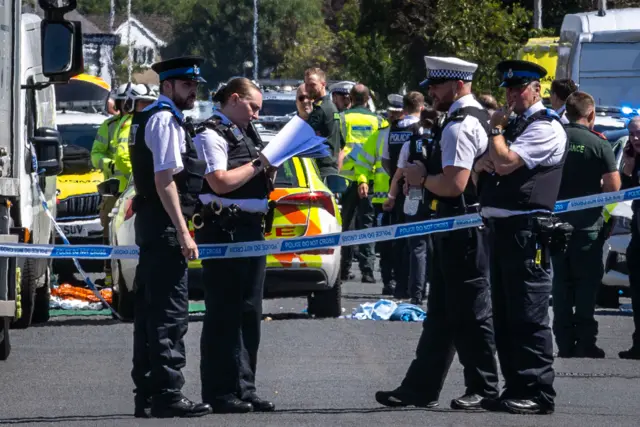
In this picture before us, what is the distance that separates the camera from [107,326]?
13469mm

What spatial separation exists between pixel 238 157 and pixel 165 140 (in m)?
0.61

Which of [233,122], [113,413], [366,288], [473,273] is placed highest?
[233,122]

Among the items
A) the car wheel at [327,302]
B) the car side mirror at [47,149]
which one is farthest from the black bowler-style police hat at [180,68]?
the car wheel at [327,302]

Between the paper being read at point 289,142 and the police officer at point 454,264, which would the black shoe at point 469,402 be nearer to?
the police officer at point 454,264

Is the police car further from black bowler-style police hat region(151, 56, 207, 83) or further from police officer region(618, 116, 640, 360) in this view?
black bowler-style police hat region(151, 56, 207, 83)

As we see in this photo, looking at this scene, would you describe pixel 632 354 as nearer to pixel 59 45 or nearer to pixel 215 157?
pixel 215 157

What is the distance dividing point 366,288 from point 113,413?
8.78m

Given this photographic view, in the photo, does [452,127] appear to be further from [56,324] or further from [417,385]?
[56,324]

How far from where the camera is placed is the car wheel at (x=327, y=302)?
45.3 ft

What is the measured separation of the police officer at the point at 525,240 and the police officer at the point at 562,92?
3571 mm

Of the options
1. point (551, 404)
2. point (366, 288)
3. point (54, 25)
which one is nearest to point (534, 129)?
point (551, 404)

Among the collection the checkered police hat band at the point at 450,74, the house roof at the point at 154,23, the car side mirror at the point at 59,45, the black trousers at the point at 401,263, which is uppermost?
the checkered police hat band at the point at 450,74

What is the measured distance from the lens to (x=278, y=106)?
36.1m

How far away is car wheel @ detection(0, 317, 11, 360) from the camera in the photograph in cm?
1102
